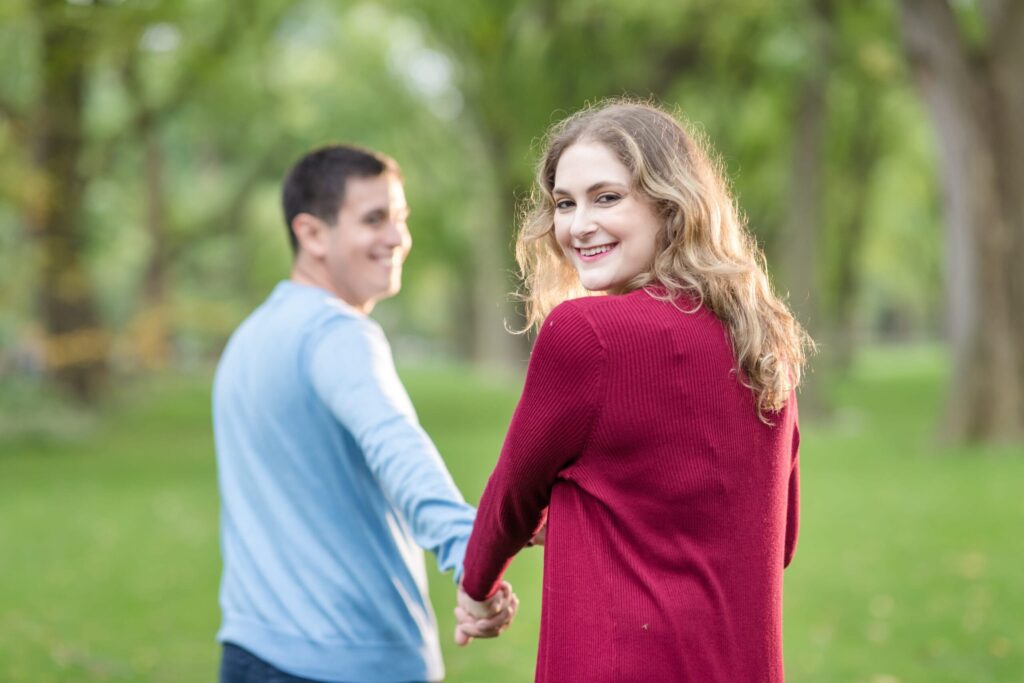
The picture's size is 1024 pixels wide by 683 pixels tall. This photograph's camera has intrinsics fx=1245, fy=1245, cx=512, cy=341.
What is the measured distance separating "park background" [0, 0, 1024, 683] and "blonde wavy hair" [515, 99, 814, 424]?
0.85 meters

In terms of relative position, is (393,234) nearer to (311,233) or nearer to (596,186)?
(311,233)

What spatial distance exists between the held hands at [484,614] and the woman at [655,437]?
34 cm

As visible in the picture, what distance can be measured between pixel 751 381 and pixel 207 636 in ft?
20.1

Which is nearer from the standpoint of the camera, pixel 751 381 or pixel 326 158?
pixel 751 381

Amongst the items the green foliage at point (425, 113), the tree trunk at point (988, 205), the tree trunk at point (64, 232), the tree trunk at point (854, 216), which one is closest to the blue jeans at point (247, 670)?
the green foliage at point (425, 113)

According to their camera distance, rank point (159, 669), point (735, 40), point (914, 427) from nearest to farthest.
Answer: point (159, 669) < point (914, 427) < point (735, 40)

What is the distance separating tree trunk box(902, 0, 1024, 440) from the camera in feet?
47.5

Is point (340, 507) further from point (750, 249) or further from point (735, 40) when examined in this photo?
point (735, 40)

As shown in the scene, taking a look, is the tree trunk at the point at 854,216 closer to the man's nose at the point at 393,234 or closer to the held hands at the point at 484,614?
the man's nose at the point at 393,234

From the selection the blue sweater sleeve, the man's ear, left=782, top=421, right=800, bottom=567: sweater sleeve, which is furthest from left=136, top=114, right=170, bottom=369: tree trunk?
left=782, top=421, right=800, bottom=567: sweater sleeve

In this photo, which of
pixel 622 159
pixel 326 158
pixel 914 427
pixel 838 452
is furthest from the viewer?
pixel 914 427

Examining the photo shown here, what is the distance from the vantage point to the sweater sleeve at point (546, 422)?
84.7 inches

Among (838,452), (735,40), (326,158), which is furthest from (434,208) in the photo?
(326,158)

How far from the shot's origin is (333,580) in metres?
2.90
